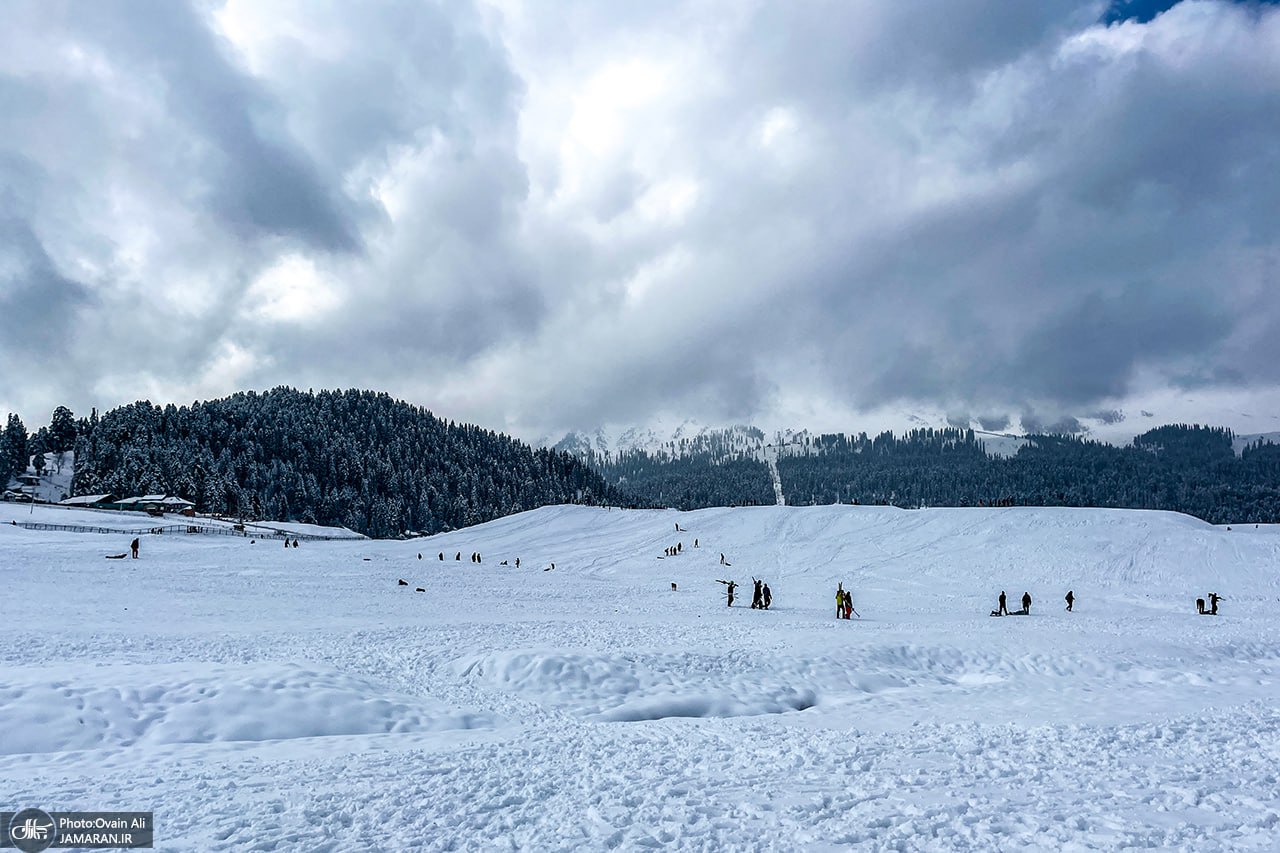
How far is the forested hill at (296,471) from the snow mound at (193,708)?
120 metres

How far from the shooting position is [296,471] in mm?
151750

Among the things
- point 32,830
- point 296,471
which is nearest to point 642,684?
point 32,830

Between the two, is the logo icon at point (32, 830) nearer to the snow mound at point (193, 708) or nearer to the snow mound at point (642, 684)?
the snow mound at point (193, 708)

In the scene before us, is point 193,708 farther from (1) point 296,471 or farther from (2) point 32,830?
(1) point 296,471

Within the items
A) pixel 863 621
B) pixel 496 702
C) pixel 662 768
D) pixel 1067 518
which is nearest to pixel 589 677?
pixel 496 702

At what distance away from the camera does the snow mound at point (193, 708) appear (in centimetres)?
1088

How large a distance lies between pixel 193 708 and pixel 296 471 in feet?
518

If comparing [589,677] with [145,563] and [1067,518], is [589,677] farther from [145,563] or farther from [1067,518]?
[1067,518]

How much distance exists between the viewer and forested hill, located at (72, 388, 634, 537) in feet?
406

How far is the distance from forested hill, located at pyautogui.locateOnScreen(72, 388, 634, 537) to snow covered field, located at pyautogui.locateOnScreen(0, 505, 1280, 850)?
10487 centimetres

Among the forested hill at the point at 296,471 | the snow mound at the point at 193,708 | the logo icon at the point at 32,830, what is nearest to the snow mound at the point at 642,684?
the snow mound at the point at 193,708

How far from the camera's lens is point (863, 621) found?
28281 mm

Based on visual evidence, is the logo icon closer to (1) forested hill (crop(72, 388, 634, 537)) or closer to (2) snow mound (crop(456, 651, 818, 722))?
(2) snow mound (crop(456, 651, 818, 722))

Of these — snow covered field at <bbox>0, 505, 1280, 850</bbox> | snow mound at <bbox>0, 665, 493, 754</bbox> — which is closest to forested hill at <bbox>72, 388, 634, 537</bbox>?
snow covered field at <bbox>0, 505, 1280, 850</bbox>
